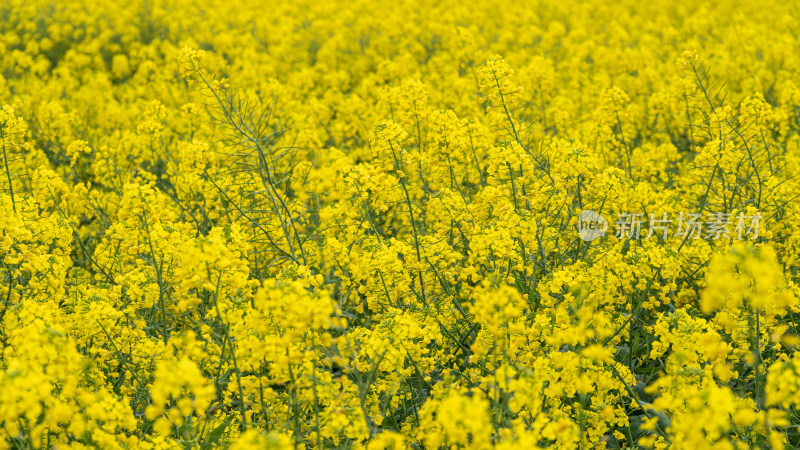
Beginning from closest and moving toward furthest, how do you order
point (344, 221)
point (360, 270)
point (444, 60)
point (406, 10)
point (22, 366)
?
point (22, 366) < point (360, 270) < point (344, 221) < point (444, 60) < point (406, 10)

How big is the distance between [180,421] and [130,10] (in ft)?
51.1

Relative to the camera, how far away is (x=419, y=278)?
484 centimetres

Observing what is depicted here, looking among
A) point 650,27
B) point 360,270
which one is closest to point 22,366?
point 360,270

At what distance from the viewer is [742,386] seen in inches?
183

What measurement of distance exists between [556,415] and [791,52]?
834 centimetres

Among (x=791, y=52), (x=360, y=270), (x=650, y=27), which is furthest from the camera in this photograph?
(x=650, y=27)

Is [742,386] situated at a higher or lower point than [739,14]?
lower

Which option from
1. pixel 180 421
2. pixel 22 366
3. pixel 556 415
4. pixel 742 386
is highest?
pixel 22 366

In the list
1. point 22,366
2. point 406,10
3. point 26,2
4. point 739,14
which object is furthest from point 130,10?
point 22,366

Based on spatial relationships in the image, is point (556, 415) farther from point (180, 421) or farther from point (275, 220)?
point (275, 220)

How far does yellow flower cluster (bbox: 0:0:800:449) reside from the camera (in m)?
3.22

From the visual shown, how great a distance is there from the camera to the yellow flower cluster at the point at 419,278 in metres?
3.22

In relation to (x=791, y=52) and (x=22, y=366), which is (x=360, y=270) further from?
(x=791, y=52)

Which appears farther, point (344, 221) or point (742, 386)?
point (344, 221)
